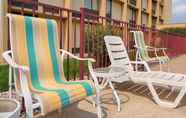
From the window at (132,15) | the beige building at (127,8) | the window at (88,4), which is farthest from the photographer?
the window at (132,15)

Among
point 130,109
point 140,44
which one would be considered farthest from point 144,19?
point 130,109

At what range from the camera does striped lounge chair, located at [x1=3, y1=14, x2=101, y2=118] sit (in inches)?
85.8

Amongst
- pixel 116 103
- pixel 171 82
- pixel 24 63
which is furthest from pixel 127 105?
pixel 24 63

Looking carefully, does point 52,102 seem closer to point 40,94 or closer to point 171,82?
point 40,94

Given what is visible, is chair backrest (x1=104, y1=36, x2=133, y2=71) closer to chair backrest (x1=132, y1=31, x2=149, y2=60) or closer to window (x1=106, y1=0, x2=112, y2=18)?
chair backrest (x1=132, y1=31, x2=149, y2=60)

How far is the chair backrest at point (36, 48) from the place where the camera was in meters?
2.57

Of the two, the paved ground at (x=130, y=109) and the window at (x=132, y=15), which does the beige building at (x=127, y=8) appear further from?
the paved ground at (x=130, y=109)

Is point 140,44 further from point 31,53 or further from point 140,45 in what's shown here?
point 31,53

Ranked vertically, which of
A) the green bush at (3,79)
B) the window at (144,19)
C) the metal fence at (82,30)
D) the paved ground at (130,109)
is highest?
the window at (144,19)

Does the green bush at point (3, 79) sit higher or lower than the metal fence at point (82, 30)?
lower

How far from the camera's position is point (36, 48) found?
280 centimetres

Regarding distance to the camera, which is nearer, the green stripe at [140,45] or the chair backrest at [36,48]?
the chair backrest at [36,48]

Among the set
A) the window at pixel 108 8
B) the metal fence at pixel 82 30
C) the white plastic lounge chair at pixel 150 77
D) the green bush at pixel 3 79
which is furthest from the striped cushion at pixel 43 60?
the window at pixel 108 8

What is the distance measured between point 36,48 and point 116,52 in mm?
1965
